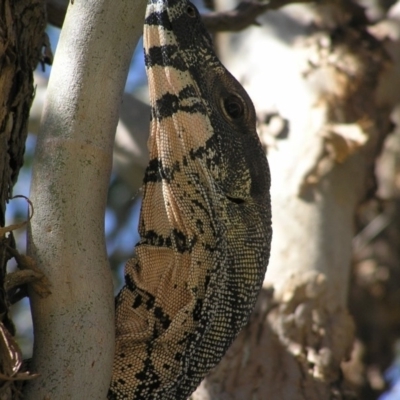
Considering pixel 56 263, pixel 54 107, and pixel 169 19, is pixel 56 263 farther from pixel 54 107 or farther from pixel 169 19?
pixel 169 19

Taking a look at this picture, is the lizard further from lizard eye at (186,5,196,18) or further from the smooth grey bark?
the smooth grey bark

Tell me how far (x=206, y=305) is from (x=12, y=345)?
1.06 m

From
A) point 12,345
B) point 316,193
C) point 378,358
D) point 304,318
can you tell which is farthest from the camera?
point 378,358

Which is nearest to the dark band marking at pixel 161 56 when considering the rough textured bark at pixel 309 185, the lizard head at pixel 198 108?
the lizard head at pixel 198 108

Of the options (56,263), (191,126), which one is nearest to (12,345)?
(56,263)

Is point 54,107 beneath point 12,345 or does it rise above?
above

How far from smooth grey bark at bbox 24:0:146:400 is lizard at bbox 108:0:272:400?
46 centimetres

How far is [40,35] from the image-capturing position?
12.9ft

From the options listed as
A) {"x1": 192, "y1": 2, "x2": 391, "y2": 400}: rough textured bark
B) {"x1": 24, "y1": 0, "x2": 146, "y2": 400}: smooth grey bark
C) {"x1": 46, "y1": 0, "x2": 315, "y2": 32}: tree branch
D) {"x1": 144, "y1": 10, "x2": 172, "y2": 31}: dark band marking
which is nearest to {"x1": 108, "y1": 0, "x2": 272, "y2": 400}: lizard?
{"x1": 144, "y1": 10, "x2": 172, "y2": 31}: dark band marking

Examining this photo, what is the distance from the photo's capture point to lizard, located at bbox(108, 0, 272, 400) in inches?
152

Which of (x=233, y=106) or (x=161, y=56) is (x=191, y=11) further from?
(x=233, y=106)

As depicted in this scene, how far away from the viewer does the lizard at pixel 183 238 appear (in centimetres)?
386

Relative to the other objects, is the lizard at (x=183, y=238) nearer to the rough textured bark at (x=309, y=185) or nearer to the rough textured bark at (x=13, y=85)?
the rough textured bark at (x=13, y=85)

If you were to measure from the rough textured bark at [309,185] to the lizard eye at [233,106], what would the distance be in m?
1.97
